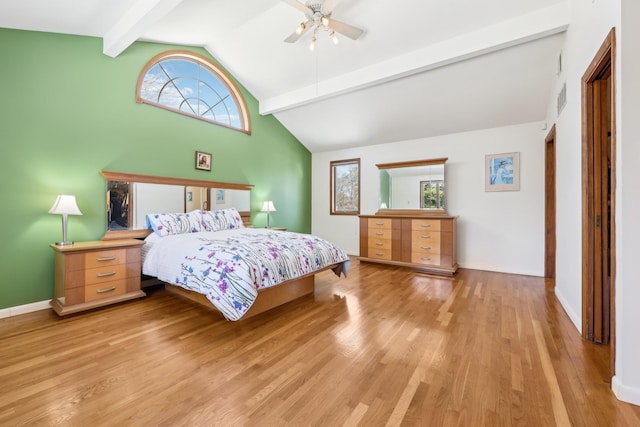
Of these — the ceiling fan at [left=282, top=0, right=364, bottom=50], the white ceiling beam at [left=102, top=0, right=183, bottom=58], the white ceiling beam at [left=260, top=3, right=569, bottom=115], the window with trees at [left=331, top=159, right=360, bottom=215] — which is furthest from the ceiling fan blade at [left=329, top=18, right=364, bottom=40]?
the window with trees at [left=331, top=159, right=360, bottom=215]

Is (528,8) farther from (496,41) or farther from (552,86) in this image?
(552,86)

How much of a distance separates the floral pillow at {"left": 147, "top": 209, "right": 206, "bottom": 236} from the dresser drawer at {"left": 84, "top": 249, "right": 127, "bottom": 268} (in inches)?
21.4

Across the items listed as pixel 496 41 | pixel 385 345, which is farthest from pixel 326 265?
pixel 496 41

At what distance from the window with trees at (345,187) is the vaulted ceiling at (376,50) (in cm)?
102

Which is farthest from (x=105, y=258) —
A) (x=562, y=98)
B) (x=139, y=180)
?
(x=562, y=98)

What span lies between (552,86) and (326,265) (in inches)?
145

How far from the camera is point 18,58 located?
268cm

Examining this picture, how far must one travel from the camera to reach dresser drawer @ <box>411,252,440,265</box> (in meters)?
4.36

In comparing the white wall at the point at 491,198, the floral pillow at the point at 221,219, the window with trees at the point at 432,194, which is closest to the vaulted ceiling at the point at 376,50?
the white wall at the point at 491,198

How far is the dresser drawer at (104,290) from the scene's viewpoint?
2.70 m

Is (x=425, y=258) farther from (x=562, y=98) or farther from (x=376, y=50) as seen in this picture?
(x=376, y=50)

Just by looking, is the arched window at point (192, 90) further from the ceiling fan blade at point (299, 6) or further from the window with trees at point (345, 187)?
the ceiling fan blade at point (299, 6)

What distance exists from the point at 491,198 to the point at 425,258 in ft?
4.73

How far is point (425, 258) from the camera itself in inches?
175
